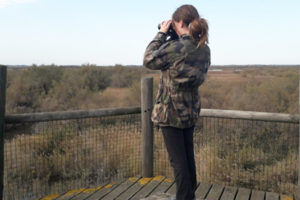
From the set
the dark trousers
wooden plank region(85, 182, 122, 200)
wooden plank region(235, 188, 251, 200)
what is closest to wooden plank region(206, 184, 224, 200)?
wooden plank region(235, 188, 251, 200)

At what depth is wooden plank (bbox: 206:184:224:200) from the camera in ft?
9.71

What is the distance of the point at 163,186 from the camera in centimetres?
324

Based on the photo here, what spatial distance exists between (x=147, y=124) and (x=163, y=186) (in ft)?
2.40

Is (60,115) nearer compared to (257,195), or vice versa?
(60,115)

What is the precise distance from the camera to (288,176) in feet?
15.7

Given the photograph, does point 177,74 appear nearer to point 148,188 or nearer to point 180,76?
point 180,76

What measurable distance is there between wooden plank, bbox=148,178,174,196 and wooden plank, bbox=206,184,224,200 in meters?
0.46

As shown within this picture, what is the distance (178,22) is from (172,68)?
13.3 inches

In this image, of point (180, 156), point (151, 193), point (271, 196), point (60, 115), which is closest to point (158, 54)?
point (180, 156)

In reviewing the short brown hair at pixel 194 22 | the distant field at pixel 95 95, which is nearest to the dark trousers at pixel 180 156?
the short brown hair at pixel 194 22

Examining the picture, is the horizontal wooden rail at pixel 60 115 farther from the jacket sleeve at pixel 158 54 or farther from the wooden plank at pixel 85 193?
the jacket sleeve at pixel 158 54

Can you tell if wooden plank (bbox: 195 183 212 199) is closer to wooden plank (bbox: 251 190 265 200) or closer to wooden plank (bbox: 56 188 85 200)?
wooden plank (bbox: 251 190 265 200)

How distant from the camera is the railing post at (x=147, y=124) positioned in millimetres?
3396

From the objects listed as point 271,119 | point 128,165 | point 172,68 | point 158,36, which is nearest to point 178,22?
point 158,36
